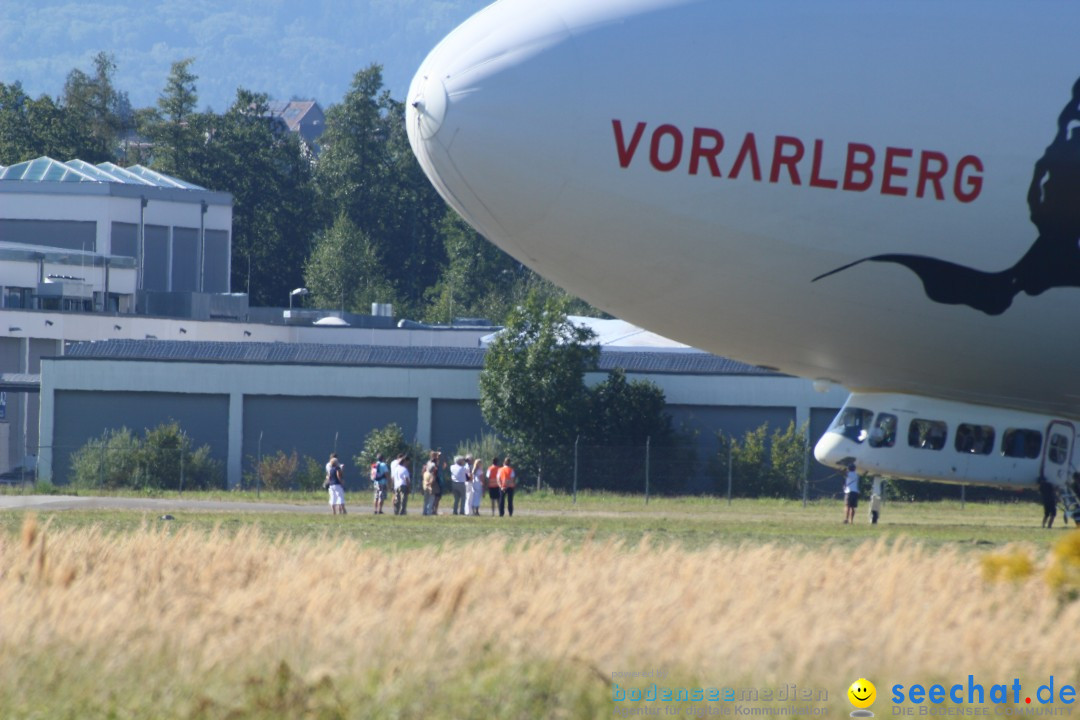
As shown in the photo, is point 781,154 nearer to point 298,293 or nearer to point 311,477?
point 311,477

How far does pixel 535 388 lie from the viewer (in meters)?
64.5

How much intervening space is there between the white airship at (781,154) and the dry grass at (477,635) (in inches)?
252

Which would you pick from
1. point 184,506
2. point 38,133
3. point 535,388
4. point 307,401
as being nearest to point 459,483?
point 184,506

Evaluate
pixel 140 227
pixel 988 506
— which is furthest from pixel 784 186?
pixel 140 227

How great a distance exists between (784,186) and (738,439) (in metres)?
45.3

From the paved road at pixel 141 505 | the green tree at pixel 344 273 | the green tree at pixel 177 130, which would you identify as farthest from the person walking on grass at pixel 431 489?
the green tree at pixel 177 130

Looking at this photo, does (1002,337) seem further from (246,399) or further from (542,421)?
(246,399)

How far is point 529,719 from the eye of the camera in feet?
42.5

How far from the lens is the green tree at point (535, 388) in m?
64.2

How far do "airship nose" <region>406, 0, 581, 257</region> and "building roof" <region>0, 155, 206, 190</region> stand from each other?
85685mm

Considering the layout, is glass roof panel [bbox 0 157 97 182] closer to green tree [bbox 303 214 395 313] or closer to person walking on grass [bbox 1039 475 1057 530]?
green tree [bbox 303 214 395 313]

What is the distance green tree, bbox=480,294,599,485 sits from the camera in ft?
211

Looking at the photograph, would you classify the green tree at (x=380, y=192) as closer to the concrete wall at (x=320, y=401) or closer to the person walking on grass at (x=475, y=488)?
the concrete wall at (x=320, y=401)

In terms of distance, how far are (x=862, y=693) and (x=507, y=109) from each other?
436 inches
